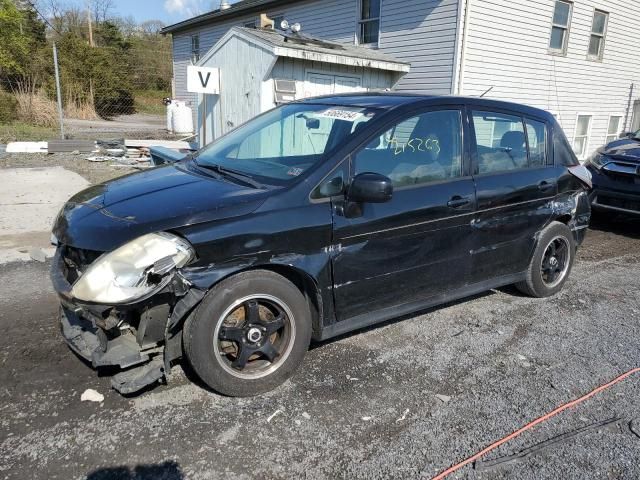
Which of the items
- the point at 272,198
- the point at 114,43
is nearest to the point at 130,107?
the point at 114,43

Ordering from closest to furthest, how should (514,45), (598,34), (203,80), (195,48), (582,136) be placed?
1. (203,80)
2. (514,45)
3. (598,34)
4. (582,136)
5. (195,48)

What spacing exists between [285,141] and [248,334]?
1577 mm

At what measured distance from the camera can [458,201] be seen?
11.8ft

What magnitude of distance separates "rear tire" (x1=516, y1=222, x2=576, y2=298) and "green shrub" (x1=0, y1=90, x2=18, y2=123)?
19.6 metres

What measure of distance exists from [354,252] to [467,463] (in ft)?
4.36

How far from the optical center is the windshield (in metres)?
Result: 3.24

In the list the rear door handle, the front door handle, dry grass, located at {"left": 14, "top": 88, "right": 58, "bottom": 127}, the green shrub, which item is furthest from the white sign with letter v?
the green shrub

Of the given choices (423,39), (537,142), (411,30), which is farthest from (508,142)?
(411,30)

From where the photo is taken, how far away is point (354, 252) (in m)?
3.14

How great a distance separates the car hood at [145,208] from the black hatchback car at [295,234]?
11mm

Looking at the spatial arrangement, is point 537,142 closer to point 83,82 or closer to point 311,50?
point 311,50

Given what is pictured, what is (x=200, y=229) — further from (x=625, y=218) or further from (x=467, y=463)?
(x=625, y=218)

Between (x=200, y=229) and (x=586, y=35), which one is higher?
(x=586, y=35)

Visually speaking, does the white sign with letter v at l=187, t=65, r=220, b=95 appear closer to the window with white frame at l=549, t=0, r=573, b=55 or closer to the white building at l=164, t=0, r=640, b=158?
the white building at l=164, t=0, r=640, b=158
